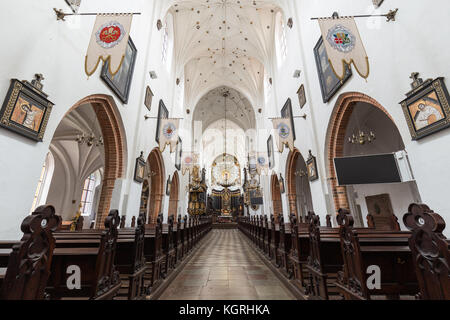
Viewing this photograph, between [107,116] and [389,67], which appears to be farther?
[107,116]

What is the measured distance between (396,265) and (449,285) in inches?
40.2

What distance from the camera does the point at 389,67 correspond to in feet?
13.4

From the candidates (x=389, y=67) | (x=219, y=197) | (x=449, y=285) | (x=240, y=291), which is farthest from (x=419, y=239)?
(x=219, y=197)

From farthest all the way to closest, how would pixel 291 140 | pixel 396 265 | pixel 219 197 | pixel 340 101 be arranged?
pixel 219 197 < pixel 291 140 < pixel 340 101 < pixel 396 265

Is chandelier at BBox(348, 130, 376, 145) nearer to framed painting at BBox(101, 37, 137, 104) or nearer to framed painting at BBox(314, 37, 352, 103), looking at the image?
framed painting at BBox(314, 37, 352, 103)

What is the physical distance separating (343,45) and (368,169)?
311cm

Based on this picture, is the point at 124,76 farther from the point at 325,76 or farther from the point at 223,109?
the point at 223,109

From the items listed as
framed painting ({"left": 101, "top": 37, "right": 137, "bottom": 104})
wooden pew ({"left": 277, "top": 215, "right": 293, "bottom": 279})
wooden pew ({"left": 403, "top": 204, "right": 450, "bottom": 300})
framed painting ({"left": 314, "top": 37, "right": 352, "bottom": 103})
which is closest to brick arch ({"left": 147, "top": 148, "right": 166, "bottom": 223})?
framed painting ({"left": 101, "top": 37, "right": 137, "bottom": 104})

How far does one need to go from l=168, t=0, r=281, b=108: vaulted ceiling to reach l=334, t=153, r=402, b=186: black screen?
392 inches

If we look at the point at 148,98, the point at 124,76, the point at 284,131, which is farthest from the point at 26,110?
the point at 284,131

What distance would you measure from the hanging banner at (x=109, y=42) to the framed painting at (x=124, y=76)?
148 cm

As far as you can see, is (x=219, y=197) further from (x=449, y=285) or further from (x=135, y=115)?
(x=449, y=285)

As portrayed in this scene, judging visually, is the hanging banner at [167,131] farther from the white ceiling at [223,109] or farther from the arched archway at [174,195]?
the white ceiling at [223,109]
